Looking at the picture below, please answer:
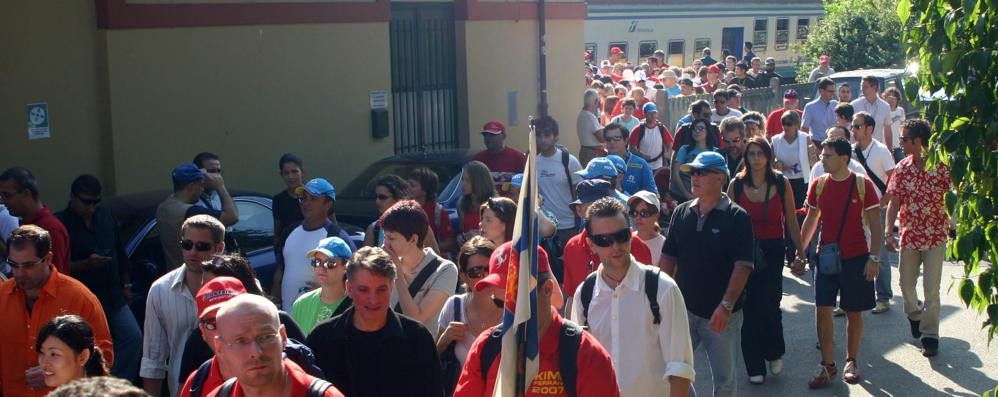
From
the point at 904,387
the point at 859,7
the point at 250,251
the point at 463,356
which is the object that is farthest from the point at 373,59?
the point at 859,7

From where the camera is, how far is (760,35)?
43125 mm

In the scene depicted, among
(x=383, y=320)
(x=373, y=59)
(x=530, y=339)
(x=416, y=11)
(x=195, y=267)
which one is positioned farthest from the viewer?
(x=416, y=11)

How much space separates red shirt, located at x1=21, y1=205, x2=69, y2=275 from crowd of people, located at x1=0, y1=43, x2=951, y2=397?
0.04 ft

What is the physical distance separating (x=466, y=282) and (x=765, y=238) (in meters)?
3.32

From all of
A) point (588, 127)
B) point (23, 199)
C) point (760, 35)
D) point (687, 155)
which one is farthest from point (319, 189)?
point (760, 35)

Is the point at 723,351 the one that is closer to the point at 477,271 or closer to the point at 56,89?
the point at 477,271

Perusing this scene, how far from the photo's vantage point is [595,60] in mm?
35875

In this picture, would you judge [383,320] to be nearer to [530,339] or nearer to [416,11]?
[530,339]

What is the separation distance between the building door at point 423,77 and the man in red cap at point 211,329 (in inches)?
418

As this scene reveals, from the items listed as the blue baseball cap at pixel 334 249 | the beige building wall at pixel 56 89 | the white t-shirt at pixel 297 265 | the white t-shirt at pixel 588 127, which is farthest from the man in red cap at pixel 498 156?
the blue baseball cap at pixel 334 249

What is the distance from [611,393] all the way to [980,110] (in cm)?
170

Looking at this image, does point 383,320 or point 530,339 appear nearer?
point 530,339

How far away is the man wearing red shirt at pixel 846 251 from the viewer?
27.8 feet

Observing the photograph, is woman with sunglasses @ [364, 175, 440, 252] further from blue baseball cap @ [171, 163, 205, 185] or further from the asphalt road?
the asphalt road
